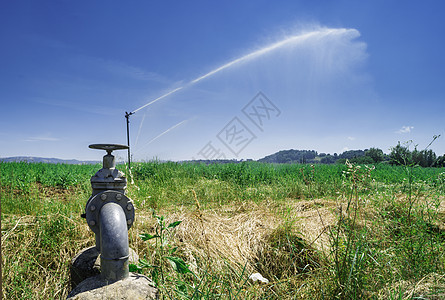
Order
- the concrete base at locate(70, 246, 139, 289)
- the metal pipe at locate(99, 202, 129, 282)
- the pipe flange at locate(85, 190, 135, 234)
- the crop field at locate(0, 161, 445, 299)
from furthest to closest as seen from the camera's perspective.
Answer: the concrete base at locate(70, 246, 139, 289) → the pipe flange at locate(85, 190, 135, 234) → the crop field at locate(0, 161, 445, 299) → the metal pipe at locate(99, 202, 129, 282)

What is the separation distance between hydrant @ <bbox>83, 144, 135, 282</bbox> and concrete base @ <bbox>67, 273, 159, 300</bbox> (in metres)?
0.06

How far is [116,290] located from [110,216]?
1.53 feet

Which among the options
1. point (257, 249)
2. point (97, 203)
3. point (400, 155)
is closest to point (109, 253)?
point (97, 203)

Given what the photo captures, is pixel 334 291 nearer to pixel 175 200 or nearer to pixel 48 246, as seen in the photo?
pixel 48 246

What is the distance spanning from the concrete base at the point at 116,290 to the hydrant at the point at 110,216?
0.19 ft

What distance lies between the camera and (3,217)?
3520mm

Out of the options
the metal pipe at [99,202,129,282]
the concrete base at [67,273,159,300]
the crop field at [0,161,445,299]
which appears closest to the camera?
the concrete base at [67,273,159,300]

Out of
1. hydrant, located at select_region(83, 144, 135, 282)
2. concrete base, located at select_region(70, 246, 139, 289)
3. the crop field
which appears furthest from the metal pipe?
concrete base, located at select_region(70, 246, 139, 289)

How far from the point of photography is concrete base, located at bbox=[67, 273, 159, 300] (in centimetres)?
164

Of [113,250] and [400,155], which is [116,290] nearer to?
[113,250]

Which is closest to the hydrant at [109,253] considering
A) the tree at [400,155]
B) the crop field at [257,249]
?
the crop field at [257,249]

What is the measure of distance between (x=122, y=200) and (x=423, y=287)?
2.13 metres

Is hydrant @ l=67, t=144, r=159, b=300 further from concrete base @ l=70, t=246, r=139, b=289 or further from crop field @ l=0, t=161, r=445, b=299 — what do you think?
crop field @ l=0, t=161, r=445, b=299

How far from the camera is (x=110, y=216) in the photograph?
1874mm
